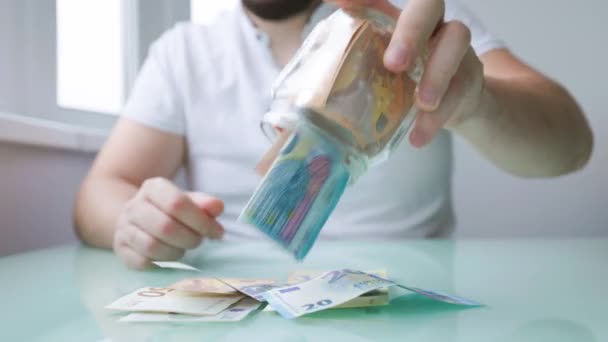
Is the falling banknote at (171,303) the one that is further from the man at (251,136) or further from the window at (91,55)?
the window at (91,55)

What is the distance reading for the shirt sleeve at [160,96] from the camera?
1.10m

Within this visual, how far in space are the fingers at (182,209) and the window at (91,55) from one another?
78cm

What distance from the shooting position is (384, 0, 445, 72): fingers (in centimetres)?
38

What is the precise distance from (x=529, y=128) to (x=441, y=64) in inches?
14.7

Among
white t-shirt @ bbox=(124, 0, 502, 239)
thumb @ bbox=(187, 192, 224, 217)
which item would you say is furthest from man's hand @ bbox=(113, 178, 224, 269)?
white t-shirt @ bbox=(124, 0, 502, 239)

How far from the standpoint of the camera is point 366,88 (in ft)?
1.22

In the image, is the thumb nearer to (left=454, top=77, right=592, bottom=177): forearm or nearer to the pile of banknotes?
the pile of banknotes

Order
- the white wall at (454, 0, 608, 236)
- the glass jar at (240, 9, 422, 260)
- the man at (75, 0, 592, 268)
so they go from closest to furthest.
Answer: the glass jar at (240, 9, 422, 260) → the man at (75, 0, 592, 268) → the white wall at (454, 0, 608, 236)

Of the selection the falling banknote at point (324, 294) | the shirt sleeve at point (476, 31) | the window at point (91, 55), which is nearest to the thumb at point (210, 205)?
the falling banknote at point (324, 294)

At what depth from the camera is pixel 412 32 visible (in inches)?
16.1

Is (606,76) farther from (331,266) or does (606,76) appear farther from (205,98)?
(331,266)

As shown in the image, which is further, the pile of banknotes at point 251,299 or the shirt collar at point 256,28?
the shirt collar at point 256,28

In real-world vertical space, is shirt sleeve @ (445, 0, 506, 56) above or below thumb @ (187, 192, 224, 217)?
above

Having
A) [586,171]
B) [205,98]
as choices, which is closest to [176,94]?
[205,98]
